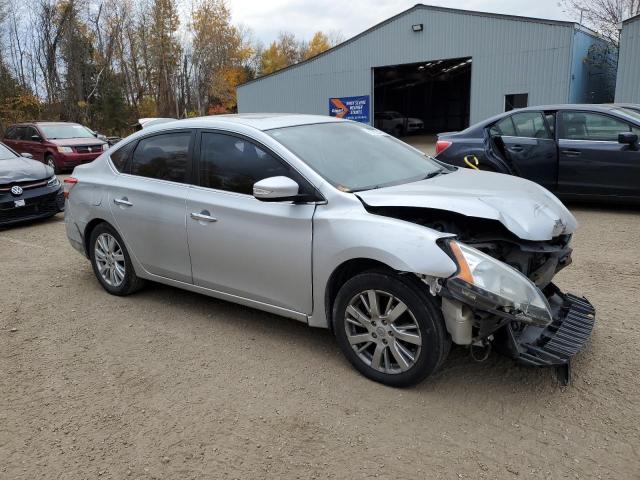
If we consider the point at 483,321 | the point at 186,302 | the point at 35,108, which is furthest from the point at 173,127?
the point at 35,108

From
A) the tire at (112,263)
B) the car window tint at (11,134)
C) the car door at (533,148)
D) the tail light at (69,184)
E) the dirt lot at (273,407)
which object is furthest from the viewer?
the car window tint at (11,134)

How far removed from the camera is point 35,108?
33.7m

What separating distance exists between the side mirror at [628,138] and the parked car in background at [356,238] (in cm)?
409

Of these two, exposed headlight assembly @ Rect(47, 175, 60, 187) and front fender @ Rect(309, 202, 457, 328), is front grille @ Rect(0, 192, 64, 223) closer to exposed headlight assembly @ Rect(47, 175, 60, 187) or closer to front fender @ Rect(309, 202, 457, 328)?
exposed headlight assembly @ Rect(47, 175, 60, 187)

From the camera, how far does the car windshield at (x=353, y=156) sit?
12.3ft

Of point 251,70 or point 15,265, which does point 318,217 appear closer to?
point 15,265

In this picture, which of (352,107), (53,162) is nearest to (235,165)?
(53,162)

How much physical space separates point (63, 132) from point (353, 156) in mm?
15163

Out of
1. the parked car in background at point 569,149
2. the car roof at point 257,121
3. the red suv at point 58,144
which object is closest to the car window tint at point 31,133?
the red suv at point 58,144

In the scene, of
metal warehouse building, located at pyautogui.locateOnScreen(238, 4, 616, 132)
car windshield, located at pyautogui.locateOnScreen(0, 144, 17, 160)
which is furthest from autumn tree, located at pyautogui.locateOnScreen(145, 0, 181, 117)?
car windshield, located at pyautogui.locateOnScreen(0, 144, 17, 160)

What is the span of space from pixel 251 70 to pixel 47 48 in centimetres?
2825

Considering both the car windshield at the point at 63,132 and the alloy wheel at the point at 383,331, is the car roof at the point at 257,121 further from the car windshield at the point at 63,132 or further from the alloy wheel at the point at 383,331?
the car windshield at the point at 63,132

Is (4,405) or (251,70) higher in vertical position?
(251,70)

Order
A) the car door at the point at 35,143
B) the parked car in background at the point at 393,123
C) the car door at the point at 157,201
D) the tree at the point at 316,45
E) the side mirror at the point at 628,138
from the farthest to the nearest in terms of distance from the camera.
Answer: the tree at the point at 316,45
the parked car in background at the point at 393,123
the car door at the point at 35,143
the side mirror at the point at 628,138
the car door at the point at 157,201
